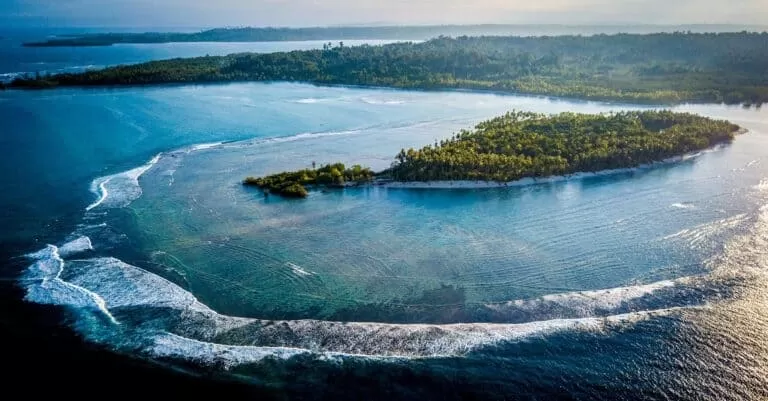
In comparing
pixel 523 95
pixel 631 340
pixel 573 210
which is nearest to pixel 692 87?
pixel 523 95

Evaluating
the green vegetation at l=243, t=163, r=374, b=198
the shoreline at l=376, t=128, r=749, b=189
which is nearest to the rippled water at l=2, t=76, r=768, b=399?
the shoreline at l=376, t=128, r=749, b=189

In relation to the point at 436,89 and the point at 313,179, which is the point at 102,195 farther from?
the point at 436,89

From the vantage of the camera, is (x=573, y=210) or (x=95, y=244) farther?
(x=573, y=210)

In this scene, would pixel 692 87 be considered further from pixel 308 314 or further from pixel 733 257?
pixel 308 314

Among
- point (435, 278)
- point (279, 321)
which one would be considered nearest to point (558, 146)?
point (435, 278)

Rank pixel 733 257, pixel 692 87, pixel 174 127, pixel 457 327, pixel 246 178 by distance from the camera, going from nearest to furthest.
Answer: pixel 457 327 → pixel 733 257 → pixel 246 178 → pixel 174 127 → pixel 692 87

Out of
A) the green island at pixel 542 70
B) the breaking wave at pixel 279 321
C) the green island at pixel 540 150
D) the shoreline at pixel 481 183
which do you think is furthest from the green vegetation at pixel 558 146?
the green island at pixel 542 70

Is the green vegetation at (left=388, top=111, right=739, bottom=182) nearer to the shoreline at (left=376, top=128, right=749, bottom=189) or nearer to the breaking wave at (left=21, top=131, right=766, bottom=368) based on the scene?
the shoreline at (left=376, top=128, right=749, bottom=189)
